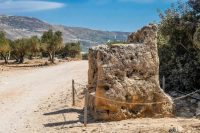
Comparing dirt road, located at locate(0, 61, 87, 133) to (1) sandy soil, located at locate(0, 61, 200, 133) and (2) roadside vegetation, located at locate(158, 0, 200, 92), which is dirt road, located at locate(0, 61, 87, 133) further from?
(2) roadside vegetation, located at locate(158, 0, 200, 92)

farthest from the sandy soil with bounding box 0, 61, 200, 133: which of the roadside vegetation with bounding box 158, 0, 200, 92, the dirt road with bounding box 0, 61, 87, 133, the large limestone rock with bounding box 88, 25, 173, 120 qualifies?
the roadside vegetation with bounding box 158, 0, 200, 92

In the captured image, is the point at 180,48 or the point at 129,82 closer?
the point at 129,82

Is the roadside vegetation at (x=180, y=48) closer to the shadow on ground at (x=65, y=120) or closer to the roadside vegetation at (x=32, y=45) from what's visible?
the shadow on ground at (x=65, y=120)

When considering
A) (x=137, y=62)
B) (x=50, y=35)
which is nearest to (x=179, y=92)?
(x=137, y=62)

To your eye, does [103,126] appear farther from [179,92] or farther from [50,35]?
[50,35]

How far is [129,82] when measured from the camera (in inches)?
595

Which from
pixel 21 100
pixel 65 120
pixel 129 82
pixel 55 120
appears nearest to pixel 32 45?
pixel 21 100

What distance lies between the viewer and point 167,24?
2181 cm

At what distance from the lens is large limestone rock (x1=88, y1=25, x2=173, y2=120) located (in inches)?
585

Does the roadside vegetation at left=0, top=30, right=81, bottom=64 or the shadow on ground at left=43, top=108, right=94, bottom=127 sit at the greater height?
the roadside vegetation at left=0, top=30, right=81, bottom=64

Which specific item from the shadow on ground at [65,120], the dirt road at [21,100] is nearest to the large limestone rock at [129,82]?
the shadow on ground at [65,120]

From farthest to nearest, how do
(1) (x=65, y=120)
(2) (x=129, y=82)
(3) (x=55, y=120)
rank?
(3) (x=55, y=120) → (1) (x=65, y=120) → (2) (x=129, y=82)

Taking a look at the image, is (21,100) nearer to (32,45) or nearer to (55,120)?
(55,120)

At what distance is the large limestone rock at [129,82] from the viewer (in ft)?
48.7
